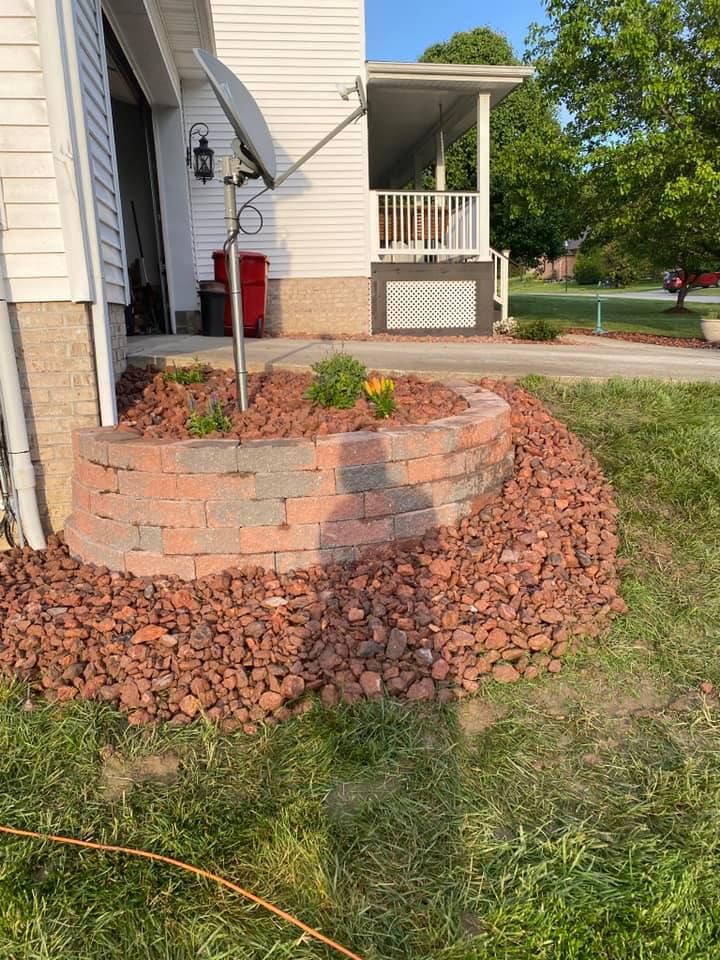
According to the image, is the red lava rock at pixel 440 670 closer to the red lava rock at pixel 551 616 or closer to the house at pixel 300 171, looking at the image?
the red lava rock at pixel 551 616

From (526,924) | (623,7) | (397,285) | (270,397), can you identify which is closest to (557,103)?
(623,7)

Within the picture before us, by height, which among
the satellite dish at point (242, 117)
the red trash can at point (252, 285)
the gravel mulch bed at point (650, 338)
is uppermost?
the satellite dish at point (242, 117)

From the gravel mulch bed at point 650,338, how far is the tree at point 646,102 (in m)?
1.48

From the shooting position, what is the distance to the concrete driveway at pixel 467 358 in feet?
16.6

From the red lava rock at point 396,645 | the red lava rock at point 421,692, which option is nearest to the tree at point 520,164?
the red lava rock at point 396,645

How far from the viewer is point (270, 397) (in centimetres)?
408

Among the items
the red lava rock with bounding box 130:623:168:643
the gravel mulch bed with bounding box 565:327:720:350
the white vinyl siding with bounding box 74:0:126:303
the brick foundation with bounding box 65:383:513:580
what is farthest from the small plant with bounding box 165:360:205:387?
the gravel mulch bed with bounding box 565:327:720:350

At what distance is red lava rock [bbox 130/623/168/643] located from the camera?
2707mm

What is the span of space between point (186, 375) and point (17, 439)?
4.15ft

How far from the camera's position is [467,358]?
20.1 feet

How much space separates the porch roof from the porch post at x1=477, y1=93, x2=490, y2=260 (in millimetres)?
244

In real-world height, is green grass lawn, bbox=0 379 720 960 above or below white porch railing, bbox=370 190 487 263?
below

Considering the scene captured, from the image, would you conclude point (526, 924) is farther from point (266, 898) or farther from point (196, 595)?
point (196, 595)

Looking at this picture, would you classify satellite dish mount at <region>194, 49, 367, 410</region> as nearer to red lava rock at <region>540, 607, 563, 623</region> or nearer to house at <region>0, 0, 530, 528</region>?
red lava rock at <region>540, 607, 563, 623</region>
